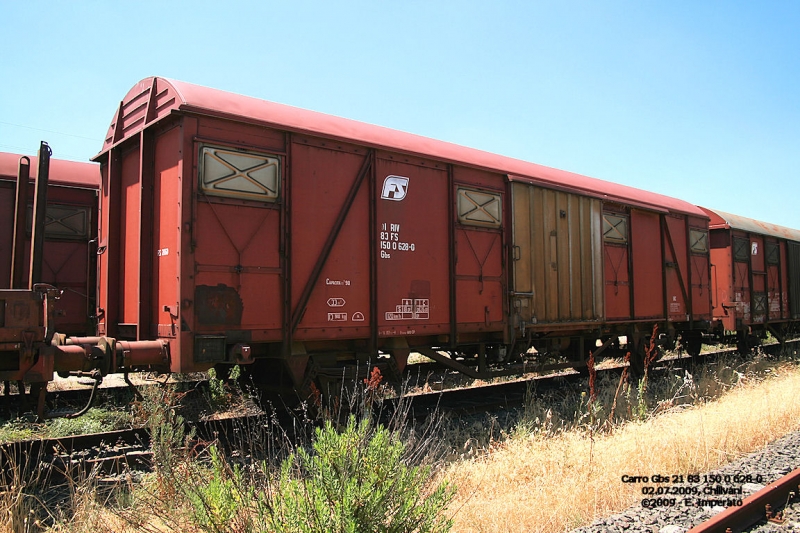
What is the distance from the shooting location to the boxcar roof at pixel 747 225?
15.6 m

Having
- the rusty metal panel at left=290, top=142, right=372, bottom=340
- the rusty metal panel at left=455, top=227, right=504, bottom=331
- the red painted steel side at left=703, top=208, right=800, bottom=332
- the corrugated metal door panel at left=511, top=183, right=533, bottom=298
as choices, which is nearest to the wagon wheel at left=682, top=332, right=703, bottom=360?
the red painted steel side at left=703, top=208, right=800, bottom=332

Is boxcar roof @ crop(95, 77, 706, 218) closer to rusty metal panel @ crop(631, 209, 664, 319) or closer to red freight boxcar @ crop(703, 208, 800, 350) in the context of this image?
rusty metal panel @ crop(631, 209, 664, 319)

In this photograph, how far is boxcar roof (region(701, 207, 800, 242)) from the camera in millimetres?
15609

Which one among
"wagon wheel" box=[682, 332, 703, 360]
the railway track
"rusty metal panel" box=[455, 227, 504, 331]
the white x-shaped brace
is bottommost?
the railway track

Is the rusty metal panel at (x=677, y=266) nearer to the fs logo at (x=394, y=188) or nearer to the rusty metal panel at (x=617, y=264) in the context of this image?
the rusty metal panel at (x=617, y=264)

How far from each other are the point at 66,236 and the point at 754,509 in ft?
30.4

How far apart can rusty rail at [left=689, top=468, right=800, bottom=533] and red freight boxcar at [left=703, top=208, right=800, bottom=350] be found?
37.6ft

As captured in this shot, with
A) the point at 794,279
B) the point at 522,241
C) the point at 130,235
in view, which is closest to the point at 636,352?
the point at 522,241

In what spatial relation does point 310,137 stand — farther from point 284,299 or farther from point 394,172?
point 284,299

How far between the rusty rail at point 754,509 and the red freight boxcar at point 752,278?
37.6 ft

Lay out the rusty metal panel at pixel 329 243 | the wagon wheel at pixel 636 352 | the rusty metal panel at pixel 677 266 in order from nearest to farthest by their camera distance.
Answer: the rusty metal panel at pixel 329 243
the wagon wheel at pixel 636 352
the rusty metal panel at pixel 677 266

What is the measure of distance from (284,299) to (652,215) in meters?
8.90

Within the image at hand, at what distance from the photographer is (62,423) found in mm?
7664

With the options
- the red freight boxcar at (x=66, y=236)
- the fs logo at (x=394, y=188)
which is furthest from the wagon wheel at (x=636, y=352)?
the red freight boxcar at (x=66, y=236)
